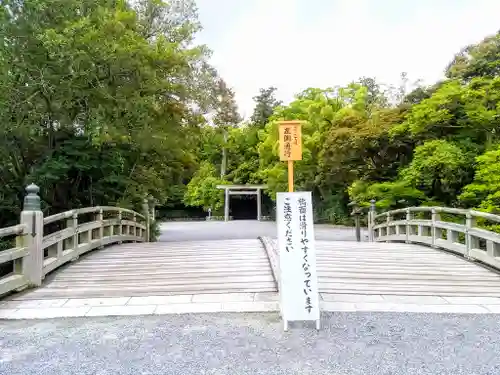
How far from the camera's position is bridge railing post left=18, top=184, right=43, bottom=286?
4816 millimetres

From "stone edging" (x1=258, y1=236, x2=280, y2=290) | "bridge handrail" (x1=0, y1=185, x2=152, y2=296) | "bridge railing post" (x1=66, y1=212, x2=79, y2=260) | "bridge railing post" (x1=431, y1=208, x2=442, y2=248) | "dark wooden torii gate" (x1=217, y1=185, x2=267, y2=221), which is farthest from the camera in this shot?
"dark wooden torii gate" (x1=217, y1=185, x2=267, y2=221)

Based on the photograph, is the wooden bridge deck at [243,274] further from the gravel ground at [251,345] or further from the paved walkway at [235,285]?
the gravel ground at [251,345]

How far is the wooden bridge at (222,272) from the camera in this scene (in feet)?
14.2

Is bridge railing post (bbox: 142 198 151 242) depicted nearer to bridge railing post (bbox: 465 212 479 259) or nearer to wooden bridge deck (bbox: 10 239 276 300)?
wooden bridge deck (bbox: 10 239 276 300)

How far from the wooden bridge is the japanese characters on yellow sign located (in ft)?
4.59

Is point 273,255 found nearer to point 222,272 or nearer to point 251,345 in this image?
point 222,272

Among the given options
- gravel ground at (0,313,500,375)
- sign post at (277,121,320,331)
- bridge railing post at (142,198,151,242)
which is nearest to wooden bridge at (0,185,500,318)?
gravel ground at (0,313,500,375)

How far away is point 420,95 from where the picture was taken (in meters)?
15.4

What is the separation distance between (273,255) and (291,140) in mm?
2304

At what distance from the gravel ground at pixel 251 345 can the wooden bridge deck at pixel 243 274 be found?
0.86 m

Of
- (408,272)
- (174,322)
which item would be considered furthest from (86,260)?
(408,272)

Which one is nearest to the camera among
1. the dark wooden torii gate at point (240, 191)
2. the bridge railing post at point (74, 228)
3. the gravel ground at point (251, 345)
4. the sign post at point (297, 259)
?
the gravel ground at point (251, 345)

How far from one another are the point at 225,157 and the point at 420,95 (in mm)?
18582

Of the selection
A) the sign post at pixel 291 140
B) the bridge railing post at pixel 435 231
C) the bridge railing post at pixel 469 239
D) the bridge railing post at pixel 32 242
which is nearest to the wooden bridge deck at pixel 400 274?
the bridge railing post at pixel 469 239
